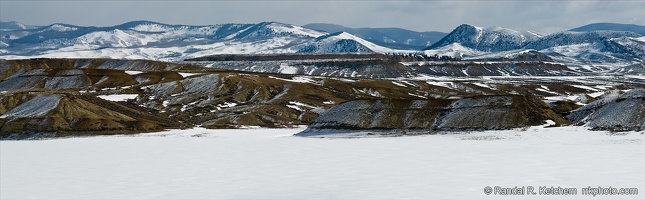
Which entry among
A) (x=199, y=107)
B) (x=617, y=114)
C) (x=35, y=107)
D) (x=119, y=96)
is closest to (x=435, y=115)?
(x=617, y=114)

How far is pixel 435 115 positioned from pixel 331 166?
38.0m

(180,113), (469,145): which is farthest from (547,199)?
(180,113)

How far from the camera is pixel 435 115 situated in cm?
8681

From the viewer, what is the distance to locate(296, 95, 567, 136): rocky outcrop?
81312 millimetres

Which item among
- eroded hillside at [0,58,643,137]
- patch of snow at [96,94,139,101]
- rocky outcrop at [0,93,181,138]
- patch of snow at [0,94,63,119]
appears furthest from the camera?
patch of snow at [96,94,139,101]

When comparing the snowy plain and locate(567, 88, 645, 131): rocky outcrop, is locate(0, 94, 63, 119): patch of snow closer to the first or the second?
the snowy plain

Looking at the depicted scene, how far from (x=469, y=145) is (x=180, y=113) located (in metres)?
101

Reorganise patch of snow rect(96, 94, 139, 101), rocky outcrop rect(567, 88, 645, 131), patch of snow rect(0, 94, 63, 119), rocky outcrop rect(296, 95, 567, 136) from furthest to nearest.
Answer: patch of snow rect(96, 94, 139, 101) < patch of snow rect(0, 94, 63, 119) < rocky outcrop rect(296, 95, 567, 136) < rocky outcrop rect(567, 88, 645, 131)

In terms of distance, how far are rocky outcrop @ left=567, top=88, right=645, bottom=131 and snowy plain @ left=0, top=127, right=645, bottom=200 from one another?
116 inches

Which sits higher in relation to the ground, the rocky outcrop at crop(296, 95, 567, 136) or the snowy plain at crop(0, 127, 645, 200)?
the rocky outcrop at crop(296, 95, 567, 136)

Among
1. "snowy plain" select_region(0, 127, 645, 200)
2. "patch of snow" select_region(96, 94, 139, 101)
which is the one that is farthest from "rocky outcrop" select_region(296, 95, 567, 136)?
"patch of snow" select_region(96, 94, 139, 101)

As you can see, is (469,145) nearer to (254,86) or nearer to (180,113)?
(180,113)

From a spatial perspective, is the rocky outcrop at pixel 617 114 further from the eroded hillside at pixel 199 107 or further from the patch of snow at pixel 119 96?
the patch of snow at pixel 119 96

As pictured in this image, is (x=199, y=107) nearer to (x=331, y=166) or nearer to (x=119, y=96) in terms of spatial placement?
(x=119, y=96)
